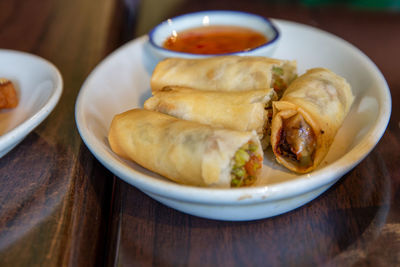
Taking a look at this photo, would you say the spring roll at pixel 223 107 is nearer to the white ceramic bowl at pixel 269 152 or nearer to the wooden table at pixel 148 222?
the white ceramic bowl at pixel 269 152

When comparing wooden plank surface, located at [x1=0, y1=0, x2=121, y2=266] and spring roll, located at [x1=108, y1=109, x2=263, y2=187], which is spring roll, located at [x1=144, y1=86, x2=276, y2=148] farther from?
wooden plank surface, located at [x1=0, y1=0, x2=121, y2=266]

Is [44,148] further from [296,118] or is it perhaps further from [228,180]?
[296,118]

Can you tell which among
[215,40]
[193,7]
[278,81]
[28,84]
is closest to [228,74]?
[278,81]

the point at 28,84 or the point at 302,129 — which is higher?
the point at 302,129

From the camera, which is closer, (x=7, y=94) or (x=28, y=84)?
(x=7, y=94)

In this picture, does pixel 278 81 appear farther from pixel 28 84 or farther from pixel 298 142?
pixel 28 84

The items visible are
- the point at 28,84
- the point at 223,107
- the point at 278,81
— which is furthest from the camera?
the point at 28,84
